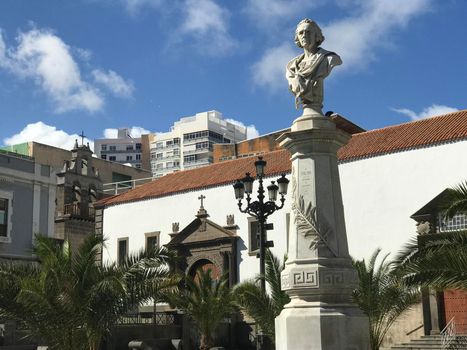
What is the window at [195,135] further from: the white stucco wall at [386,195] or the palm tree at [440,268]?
the palm tree at [440,268]

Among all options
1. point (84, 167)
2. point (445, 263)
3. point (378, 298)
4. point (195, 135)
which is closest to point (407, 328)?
point (378, 298)

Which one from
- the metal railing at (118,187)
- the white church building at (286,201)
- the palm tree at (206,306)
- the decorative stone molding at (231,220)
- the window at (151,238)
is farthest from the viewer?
the metal railing at (118,187)

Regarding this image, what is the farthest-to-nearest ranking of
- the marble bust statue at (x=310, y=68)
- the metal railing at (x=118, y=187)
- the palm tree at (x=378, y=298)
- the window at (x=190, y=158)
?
the window at (x=190, y=158) → the metal railing at (x=118, y=187) → the palm tree at (x=378, y=298) → the marble bust statue at (x=310, y=68)

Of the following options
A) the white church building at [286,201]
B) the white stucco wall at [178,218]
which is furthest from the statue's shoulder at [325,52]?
the white stucco wall at [178,218]

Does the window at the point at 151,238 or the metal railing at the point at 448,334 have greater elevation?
the window at the point at 151,238

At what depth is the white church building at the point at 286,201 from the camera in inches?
862

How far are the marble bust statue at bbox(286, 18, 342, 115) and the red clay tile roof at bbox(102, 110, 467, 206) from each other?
13.3 meters

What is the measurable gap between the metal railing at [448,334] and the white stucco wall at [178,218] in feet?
22.4

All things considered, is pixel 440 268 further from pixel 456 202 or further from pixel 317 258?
pixel 317 258

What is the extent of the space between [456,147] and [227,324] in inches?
378

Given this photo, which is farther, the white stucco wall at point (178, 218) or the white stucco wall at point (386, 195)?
the white stucco wall at point (178, 218)

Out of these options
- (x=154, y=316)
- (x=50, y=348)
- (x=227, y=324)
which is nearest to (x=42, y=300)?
(x=50, y=348)

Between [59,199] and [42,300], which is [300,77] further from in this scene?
[59,199]

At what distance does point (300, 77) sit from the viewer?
9141mm
